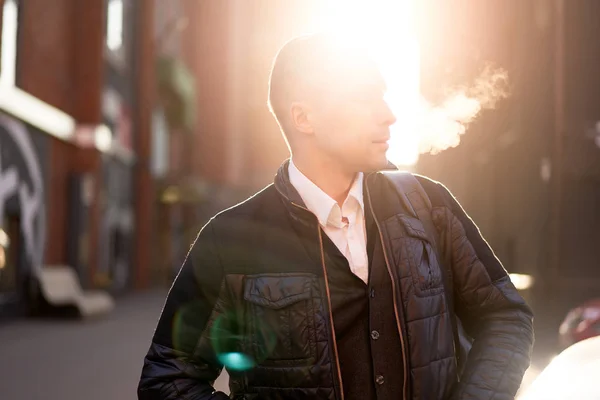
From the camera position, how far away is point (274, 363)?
2266 millimetres

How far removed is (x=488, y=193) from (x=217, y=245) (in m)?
14.2

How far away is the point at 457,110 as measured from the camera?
3.34 m

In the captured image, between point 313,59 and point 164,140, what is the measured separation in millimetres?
35772

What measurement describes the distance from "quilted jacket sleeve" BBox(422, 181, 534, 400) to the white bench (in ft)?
54.2

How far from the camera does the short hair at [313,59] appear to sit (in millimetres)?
2451

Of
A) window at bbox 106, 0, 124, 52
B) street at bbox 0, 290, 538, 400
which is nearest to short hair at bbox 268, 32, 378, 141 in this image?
street at bbox 0, 290, 538, 400

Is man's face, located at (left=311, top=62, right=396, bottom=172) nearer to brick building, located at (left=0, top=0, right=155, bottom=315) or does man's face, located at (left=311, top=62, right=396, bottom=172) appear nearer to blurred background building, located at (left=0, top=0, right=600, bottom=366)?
blurred background building, located at (left=0, top=0, right=600, bottom=366)

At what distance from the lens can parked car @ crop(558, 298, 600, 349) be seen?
4.38 metres

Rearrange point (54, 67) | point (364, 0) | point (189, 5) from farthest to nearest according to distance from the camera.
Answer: point (189, 5), point (54, 67), point (364, 0)

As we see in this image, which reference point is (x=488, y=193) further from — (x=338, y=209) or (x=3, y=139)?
(x=338, y=209)

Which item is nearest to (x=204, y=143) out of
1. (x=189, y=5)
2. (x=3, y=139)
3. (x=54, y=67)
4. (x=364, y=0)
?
(x=189, y=5)

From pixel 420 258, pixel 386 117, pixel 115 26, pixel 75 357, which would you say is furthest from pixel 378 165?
pixel 115 26

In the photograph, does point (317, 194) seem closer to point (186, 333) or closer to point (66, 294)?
point (186, 333)

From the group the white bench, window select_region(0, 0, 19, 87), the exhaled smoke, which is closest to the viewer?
the exhaled smoke
